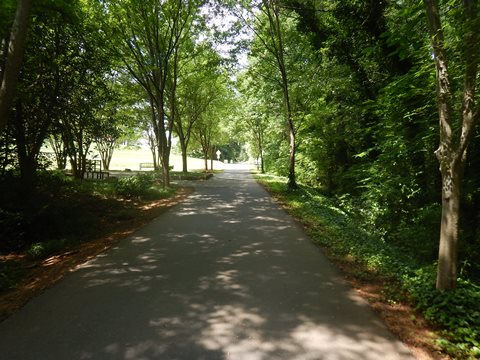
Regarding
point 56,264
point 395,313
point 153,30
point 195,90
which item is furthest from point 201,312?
point 195,90

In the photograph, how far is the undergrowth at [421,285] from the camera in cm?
304

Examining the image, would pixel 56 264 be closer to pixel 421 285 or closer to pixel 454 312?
pixel 421 285

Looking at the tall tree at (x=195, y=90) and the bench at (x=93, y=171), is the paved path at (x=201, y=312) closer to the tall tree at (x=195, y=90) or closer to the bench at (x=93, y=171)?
Result: the tall tree at (x=195, y=90)

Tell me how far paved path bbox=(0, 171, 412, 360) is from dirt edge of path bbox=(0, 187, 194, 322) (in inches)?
8.7

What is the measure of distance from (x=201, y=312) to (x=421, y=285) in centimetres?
309

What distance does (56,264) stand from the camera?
5.43 m

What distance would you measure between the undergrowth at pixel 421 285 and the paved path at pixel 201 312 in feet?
1.87

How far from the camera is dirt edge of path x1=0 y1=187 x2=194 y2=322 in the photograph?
161 inches

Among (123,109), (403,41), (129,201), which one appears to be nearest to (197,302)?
(403,41)

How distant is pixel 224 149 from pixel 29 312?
317 feet

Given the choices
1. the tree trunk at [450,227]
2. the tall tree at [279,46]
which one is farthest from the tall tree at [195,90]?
the tree trunk at [450,227]

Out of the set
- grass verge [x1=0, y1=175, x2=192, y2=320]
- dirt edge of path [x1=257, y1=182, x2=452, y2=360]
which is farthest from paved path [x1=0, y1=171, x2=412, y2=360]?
grass verge [x1=0, y1=175, x2=192, y2=320]

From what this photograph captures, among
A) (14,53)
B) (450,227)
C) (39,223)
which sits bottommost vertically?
(39,223)

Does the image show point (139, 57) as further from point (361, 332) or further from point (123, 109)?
point (361, 332)
